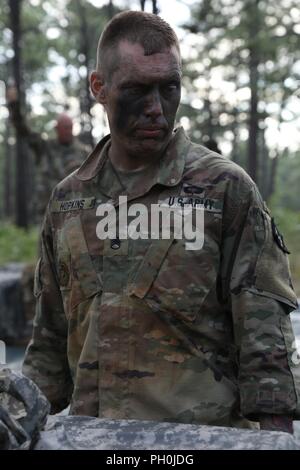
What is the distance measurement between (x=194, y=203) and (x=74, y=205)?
426 millimetres

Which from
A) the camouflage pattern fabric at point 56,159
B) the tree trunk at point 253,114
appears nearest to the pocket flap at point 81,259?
the camouflage pattern fabric at point 56,159

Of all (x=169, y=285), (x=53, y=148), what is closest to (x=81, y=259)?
(x=169, y=285)

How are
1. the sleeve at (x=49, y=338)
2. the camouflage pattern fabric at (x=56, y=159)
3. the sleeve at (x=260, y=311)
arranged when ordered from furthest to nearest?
1. the camouflage pattern fabric at (x=56, y=159)
2. the sleeve at (x=49, y=338)
3. the sleeve at (x=260, y=311)

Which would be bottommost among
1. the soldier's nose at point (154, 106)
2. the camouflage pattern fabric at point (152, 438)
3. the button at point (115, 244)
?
the camouflage pattern fabric at point (152, 438)

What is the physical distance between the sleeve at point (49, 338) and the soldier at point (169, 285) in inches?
7.1

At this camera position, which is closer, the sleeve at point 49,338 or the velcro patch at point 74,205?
the velcro patch at point 74,205

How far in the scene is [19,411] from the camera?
4.95 ft

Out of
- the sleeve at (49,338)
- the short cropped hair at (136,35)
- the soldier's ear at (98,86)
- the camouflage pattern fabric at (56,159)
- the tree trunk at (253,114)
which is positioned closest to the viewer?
the short cropped hair at (136,35)

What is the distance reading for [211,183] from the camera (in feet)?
6.63

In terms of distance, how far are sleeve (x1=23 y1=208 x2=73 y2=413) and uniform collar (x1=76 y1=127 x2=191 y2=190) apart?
239mm

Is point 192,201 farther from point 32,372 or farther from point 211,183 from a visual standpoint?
point 32,372

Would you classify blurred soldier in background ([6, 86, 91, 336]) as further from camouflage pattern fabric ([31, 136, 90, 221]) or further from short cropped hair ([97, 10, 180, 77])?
short cropped hair ([97, 10, 180, 77])

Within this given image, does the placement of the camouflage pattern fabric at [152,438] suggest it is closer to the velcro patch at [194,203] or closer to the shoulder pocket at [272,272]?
the shoulder pocket at [272,272]

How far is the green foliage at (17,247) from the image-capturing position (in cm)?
1389
